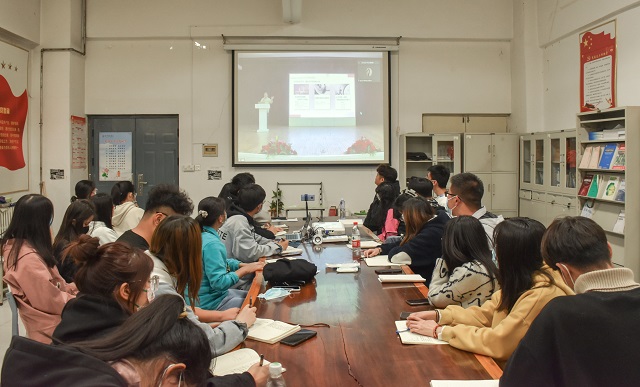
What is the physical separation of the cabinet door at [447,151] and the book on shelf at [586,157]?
201 centimetres

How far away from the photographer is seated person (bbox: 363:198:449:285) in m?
3.49

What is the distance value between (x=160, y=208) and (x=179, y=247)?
616 mm

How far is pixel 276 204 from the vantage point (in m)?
7.68

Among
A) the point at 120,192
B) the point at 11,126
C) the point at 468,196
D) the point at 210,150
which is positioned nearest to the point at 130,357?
the point at 468,196

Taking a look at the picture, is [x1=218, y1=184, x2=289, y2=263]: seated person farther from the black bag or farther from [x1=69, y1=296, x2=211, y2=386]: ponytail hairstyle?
[x1=69, y1=296, x2=211, y2=386]: ponytail hairstyle

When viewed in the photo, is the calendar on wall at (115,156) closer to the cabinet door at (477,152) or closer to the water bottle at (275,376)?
the cabinet door at (477,152)

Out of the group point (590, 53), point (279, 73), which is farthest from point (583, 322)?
point (279, 73)

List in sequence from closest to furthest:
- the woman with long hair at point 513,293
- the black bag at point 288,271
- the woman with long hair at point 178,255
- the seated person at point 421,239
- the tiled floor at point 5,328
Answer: the woman with long hair at point 513,293, the woman with long hair at point 178,255, the black bag at point 288,271, the seated person at point 421,239, the tiled floor at point 5,328

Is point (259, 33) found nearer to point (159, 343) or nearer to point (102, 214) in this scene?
point (102, 214)

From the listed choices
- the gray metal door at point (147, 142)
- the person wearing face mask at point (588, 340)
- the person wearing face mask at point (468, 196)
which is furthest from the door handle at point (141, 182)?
the person wearing face mask at point (588, 340)

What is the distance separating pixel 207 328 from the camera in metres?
2.00

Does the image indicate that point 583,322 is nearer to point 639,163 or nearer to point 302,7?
point 639,163

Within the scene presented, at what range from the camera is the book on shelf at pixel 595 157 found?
17.3 feet

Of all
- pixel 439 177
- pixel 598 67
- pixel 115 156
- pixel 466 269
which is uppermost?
pixel 598 67
